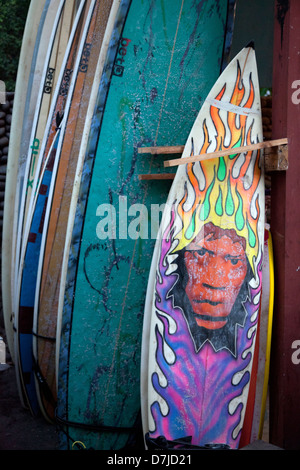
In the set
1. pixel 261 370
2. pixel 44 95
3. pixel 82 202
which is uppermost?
pixel 44 95

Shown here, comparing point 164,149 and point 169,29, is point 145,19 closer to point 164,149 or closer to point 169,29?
point 169,29

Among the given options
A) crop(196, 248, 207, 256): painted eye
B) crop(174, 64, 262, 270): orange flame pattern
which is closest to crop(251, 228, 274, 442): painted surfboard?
crop(174, 64, 262, 270): orange flame pattern

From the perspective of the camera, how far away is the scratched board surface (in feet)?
7.88

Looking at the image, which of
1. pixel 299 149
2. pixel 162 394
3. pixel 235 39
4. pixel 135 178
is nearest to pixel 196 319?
pixel 162 394

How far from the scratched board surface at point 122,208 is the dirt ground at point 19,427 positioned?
0.44 m

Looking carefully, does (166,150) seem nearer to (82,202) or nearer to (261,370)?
(82,202)

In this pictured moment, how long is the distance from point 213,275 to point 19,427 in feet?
5.10

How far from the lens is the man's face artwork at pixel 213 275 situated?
7.32 feet

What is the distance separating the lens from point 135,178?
8.40ft

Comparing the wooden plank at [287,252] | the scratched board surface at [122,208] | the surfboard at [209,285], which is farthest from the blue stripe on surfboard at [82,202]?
the wooden plank at [287,252]

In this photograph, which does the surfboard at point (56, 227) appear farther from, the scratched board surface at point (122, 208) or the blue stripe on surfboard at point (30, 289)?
the scratched board surface at point (122, 208)

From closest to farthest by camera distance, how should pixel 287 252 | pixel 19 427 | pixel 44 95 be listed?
1. pixel 287 252
2. pixel 19 427
3. pixel 44 95

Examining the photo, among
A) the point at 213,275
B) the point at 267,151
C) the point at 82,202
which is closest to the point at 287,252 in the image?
the point at 213,275

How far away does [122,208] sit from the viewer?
8.32 feet
